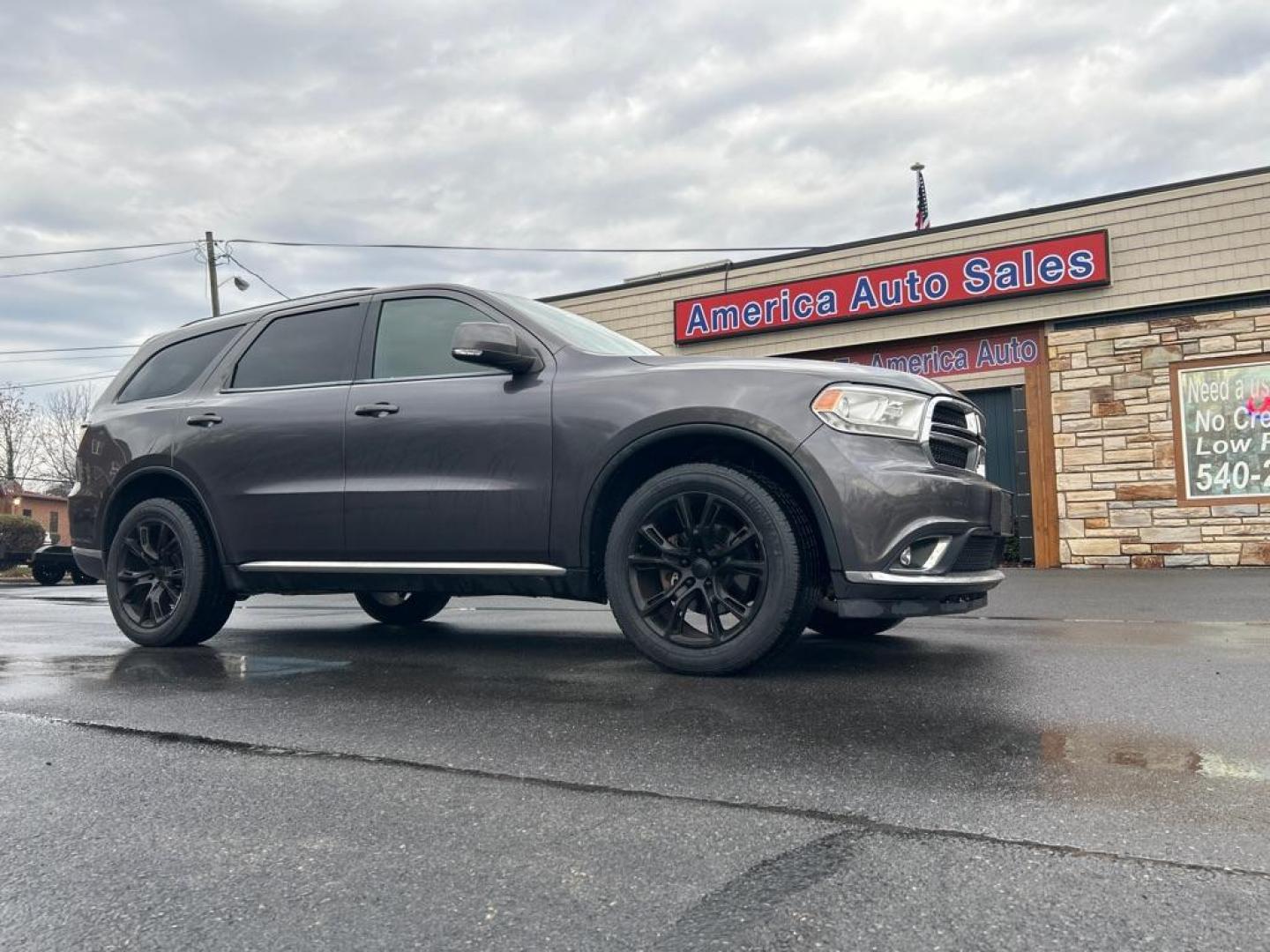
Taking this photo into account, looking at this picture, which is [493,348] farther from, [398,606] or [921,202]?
[921,202]

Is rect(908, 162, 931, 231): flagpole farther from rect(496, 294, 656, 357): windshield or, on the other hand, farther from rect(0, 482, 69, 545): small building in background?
rect(0, 482, 69, 545): small building in background

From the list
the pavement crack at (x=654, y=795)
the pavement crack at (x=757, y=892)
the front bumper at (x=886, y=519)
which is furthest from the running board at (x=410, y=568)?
the pavement crack at (x=757, y=892)

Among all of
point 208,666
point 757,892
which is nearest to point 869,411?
point 757,892

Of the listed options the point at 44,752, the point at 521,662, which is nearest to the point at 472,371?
the point at 521,662

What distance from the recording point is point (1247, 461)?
12.4m

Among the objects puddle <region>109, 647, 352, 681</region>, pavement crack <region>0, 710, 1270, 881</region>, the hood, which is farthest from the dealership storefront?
pavement crack <region>0, 710, 1270, 881</region>

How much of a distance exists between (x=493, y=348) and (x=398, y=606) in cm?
288

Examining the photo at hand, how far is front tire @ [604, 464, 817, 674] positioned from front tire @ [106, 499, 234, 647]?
7.94 ft

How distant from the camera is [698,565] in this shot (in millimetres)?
4000

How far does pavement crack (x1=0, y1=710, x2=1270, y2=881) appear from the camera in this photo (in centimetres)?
196

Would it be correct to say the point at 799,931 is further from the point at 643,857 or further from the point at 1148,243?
the point at 1148,243

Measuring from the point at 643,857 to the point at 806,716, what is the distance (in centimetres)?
134

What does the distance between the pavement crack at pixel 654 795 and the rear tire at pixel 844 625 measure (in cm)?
271

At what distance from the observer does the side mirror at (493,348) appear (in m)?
4.35
